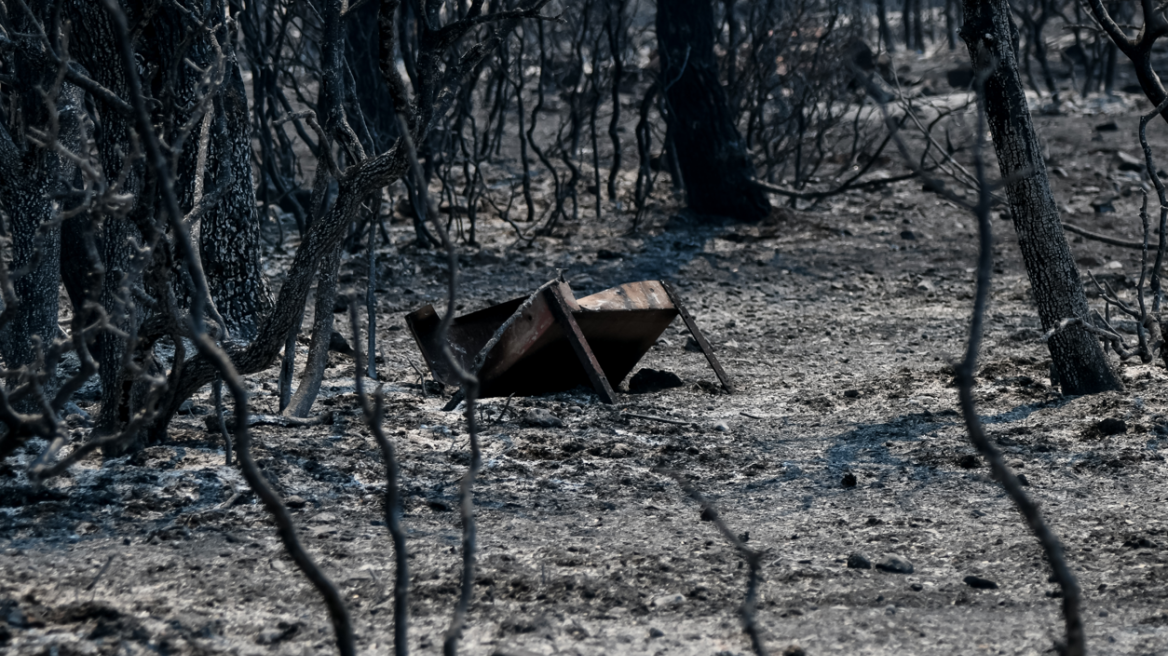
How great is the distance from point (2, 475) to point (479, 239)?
5660 mm

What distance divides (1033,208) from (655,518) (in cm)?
218

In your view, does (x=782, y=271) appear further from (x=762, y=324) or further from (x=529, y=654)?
(x=529, y=654)

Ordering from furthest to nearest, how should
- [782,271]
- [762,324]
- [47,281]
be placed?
[782,271], [762,324], [47,281]

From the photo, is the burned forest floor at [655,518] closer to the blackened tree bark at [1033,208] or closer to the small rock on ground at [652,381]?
the small rock on ground at [652,381]

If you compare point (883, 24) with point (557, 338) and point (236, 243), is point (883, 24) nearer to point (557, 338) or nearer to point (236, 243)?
point (557, 338)

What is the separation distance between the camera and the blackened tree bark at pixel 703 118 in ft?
31.6

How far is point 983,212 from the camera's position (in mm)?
1558

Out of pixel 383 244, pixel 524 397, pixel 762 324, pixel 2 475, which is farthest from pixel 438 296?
pixel 2 475

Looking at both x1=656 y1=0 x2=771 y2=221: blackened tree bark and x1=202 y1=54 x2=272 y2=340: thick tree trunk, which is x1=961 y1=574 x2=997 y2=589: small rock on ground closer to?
x1=202 y1=54 x2=272 y2=340: thick tree trunk

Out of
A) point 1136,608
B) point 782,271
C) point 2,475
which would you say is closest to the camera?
point 1136,608

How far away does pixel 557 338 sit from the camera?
4930mm

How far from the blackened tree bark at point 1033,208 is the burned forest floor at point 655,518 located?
0.19m

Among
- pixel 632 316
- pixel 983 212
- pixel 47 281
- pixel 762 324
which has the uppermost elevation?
pixel 983 212

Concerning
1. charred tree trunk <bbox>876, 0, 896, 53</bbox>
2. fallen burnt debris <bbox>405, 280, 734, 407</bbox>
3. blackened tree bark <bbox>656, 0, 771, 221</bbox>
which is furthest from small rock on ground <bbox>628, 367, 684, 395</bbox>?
charred tree trunk <bbox>876, 0, 896, 53</bbox>
